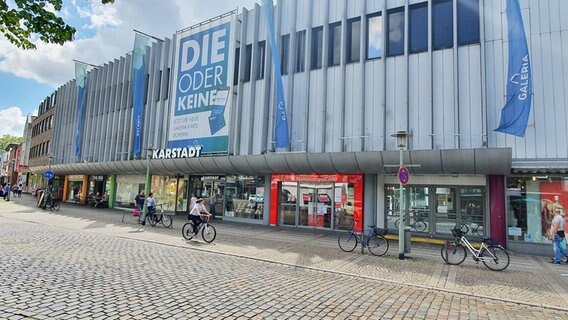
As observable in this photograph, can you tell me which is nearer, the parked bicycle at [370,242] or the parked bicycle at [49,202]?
the parked bicycle at [370,242]

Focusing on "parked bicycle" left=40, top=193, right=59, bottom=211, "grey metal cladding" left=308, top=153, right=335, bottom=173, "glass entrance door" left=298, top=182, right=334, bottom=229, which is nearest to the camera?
"grey metal cladding" left=308, top=153, right=335, bottom=173

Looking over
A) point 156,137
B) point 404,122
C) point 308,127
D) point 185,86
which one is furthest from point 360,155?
point 156,137

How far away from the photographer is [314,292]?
692 centimetres

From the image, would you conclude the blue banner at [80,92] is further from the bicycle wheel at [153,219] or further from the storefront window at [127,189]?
the bicycle wheel at [153,219]

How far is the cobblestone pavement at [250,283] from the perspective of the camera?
5629mm

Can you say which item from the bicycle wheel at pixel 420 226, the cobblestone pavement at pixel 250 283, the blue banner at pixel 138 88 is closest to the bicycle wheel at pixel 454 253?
the cobblestone pavement at pixel 250 283

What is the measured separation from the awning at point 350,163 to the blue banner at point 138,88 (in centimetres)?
179

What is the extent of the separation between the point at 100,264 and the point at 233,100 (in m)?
12.9

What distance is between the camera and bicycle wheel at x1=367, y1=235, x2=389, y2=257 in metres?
11.6

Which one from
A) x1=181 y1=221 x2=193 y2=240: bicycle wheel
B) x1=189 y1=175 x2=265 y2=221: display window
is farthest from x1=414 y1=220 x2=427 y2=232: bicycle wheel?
x1=181 y1=221 x2=193 y2=240: bicycle wheel

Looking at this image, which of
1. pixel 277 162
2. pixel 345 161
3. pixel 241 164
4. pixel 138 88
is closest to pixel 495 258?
pixel 345 161

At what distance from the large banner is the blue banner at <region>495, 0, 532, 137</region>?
1303 cm

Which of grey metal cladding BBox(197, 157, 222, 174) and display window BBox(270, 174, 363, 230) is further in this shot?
grey metal cladding BBox(197, 157, 222, 174)

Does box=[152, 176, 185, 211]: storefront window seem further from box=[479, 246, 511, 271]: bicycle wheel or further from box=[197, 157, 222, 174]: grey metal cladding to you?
box=[479, 246, 511, 271]: bicycle wheel
